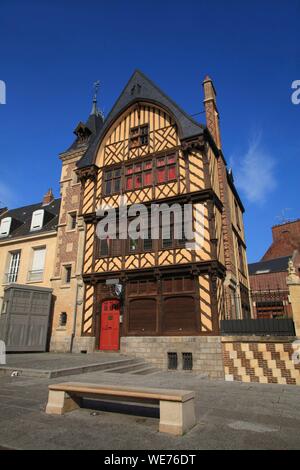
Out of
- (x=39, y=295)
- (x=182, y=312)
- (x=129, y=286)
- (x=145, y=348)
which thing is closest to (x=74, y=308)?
(x=39, y=295)

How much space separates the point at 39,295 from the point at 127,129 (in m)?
10.0

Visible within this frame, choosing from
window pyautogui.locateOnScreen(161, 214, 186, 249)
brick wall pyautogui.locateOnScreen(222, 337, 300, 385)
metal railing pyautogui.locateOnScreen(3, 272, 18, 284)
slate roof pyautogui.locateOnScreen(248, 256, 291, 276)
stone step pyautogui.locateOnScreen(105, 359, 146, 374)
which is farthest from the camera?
slate roof pyautogui.locateOnScreen(248, 256, 291, 276)

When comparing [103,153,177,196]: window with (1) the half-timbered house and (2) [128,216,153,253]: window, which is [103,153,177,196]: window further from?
(2) [128,216,153,253]: window

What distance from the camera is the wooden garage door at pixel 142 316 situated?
12.4m

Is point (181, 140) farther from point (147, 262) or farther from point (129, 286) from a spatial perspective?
point (129, 286)

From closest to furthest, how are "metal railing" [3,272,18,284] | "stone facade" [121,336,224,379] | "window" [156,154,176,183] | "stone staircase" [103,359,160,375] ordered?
"stone staircase" [103,359,160,375] → "stone facade" [121,336,224,379] → "window" [156,154,176,183] → "metal railing" [3,272,18,284]

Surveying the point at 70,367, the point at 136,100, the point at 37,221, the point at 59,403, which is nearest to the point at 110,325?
the point at 70,367

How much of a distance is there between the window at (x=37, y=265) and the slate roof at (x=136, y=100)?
574 cm

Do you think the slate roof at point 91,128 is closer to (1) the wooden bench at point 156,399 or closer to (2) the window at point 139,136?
(2) the window at point 139,136

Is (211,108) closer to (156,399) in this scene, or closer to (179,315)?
(179,315)

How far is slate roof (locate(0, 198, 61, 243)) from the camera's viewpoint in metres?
18.6

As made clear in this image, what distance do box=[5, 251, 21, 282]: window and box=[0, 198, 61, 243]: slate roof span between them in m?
1.15

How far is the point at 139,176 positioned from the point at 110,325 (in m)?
7.35

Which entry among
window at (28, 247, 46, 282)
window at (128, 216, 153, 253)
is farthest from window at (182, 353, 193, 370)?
window at (28, 247, 46, 282)
